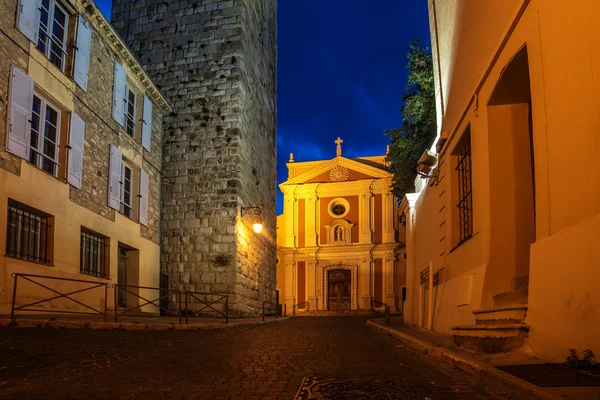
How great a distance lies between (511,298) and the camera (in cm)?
603

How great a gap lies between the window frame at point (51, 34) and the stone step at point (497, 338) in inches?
365

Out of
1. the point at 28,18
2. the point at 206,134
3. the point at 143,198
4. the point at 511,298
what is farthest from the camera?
the point at 206,134

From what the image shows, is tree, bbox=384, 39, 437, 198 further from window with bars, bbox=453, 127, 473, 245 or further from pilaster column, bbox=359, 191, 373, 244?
pilaster column, bbox=359, 191, 373, 244

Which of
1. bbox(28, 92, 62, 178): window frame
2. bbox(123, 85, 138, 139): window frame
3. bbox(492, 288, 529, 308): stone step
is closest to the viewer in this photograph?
bbox(492, 288, 529, 308): stone step

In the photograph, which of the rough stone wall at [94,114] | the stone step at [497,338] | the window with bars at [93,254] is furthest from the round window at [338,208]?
the stone step at [497,338]

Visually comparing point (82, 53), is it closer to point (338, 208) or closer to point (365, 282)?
point (365, 282)

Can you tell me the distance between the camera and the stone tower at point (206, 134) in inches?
646

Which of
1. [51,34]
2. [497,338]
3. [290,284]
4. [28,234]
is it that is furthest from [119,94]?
[290,284]

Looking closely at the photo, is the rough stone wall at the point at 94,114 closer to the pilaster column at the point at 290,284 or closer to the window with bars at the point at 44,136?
the window with bars at the point at 44,136

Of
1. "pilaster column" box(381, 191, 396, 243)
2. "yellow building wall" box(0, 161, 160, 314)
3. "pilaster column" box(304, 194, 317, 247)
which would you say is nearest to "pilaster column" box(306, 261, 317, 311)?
"pilaster column" box(304, 194, 317, 247)

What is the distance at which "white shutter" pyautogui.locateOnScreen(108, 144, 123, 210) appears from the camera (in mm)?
13016

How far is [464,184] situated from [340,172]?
95.1ft

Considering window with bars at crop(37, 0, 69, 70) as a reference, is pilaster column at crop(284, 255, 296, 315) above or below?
below

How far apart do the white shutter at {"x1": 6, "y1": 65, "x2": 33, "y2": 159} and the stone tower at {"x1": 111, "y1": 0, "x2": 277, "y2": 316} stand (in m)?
7.03
